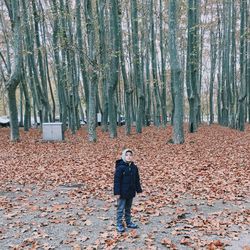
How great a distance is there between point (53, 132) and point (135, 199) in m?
11.0

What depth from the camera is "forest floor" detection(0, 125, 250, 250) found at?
628 cm

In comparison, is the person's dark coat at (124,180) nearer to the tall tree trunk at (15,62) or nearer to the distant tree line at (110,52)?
the distant tree line at (110,52)

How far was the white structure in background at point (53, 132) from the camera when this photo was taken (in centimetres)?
1886

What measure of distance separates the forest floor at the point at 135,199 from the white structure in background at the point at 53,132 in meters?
3.13

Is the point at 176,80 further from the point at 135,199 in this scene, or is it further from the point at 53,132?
the point at 135,199

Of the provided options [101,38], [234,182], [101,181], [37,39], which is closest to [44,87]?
[37,39]

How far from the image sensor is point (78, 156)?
1450 cm

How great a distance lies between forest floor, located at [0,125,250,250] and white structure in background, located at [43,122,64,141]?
10.3 feet

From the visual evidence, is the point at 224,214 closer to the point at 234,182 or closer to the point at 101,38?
the point at 234,182

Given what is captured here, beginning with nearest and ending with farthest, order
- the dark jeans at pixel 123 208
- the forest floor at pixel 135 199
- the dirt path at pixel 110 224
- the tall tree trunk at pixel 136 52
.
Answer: the dirt path at pixel 110 224 → the forest floor at pixel 135 199 → the dark jeans at pixel 123 208 → the tall tree trunk at pixel 136 52

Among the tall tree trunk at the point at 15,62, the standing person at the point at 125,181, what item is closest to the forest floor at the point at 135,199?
the standing person at the point at 125,181

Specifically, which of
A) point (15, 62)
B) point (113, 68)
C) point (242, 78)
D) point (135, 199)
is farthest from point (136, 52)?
point (135, 199)

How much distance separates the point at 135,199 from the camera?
8711 millimetres

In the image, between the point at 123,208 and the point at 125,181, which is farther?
the point at 123,208
